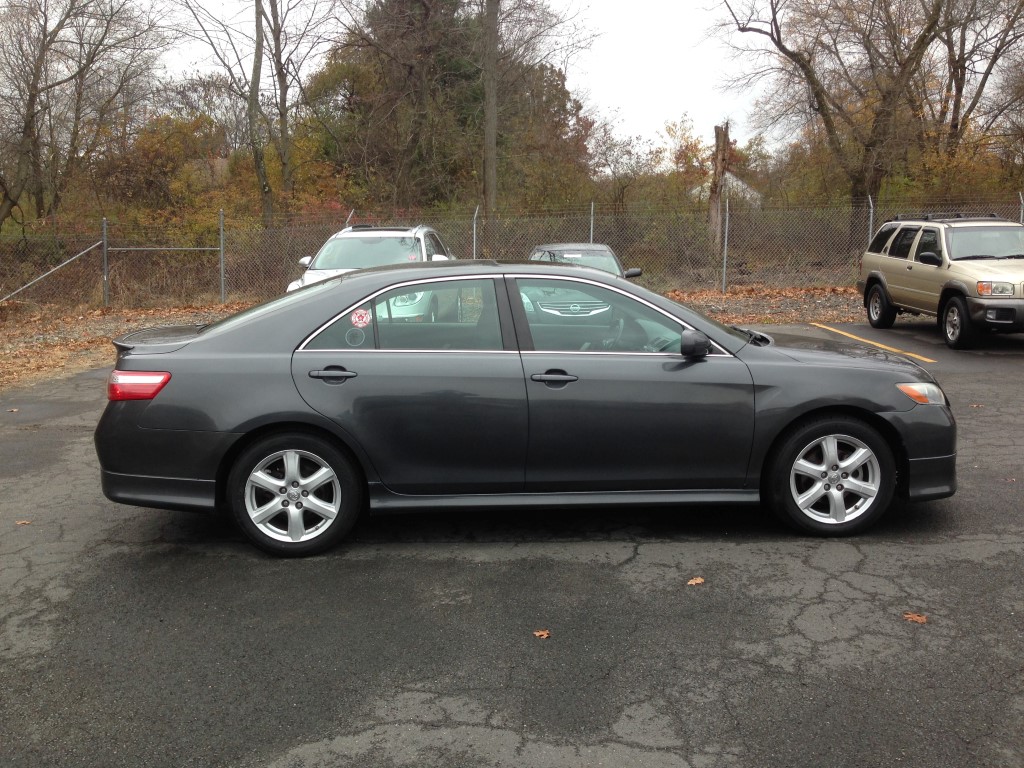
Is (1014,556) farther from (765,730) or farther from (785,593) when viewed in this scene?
(765,730)

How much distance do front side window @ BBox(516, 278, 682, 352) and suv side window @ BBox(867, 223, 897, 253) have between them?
429 inches

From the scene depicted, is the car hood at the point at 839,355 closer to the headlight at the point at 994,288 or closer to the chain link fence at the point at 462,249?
the headlight at the point at 994,288

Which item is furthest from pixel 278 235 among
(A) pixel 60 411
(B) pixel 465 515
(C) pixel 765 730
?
(C) pixel 765 730

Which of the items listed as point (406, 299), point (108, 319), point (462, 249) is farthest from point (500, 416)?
point (462, 249)

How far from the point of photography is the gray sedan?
4.93 metres

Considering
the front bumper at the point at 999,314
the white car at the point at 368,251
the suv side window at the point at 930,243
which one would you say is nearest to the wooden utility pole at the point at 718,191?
the suv side window at the point at 930,243

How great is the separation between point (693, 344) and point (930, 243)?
32.4ft

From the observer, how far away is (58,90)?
24.4 metres

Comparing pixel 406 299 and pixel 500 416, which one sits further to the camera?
pixel 406 299

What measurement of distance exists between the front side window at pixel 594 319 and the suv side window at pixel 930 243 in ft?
30.6

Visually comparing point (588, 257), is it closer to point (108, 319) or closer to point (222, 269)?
point (222, 269)

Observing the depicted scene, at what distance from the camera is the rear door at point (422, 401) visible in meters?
4.95

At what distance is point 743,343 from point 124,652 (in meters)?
3.48

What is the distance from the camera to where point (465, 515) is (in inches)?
226
